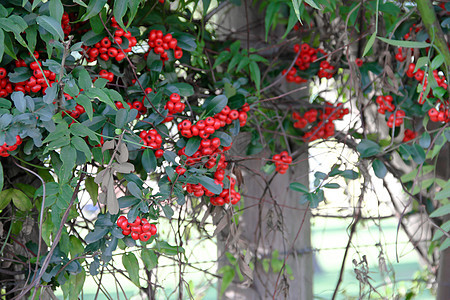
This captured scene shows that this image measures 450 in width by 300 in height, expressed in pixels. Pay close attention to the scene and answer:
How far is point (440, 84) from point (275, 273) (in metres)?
0.71

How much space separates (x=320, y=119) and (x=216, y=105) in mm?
551

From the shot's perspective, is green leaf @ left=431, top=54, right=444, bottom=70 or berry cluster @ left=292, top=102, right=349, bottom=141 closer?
green leaf @ left=431, top=54, right=444, bottom=70

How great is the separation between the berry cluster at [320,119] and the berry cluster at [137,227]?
2.12ft

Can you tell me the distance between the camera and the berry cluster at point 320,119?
1.31 metres

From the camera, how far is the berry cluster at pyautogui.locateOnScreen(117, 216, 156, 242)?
795 mm

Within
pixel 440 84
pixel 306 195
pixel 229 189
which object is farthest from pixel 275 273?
pixel 440 84

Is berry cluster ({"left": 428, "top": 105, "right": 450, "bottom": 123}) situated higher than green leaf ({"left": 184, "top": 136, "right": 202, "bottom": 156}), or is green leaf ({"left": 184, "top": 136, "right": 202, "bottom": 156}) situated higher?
berry cluster ({"left": 428, "top": 105, "right": 450, "bottom": 123})

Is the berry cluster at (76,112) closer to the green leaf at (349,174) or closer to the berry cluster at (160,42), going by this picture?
the berry cluster at (160,42)

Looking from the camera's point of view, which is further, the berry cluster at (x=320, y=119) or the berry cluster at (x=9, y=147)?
the berry cluster at (x=320, y=119)

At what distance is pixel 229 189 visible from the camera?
900mm

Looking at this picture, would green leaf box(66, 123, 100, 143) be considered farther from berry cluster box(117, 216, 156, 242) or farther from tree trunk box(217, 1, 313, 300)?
tree trunk box(217, 1, 313, 300)

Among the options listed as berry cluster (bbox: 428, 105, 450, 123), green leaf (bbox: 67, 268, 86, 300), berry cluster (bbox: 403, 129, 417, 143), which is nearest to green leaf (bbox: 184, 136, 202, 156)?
green leaf (bbox: 67, 268, 86, 300)

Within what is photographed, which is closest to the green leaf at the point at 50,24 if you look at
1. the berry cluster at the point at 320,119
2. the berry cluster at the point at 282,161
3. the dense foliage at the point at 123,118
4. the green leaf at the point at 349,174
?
the dense foliage at the point at 123,118

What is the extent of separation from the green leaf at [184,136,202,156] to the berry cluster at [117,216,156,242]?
15 cm
